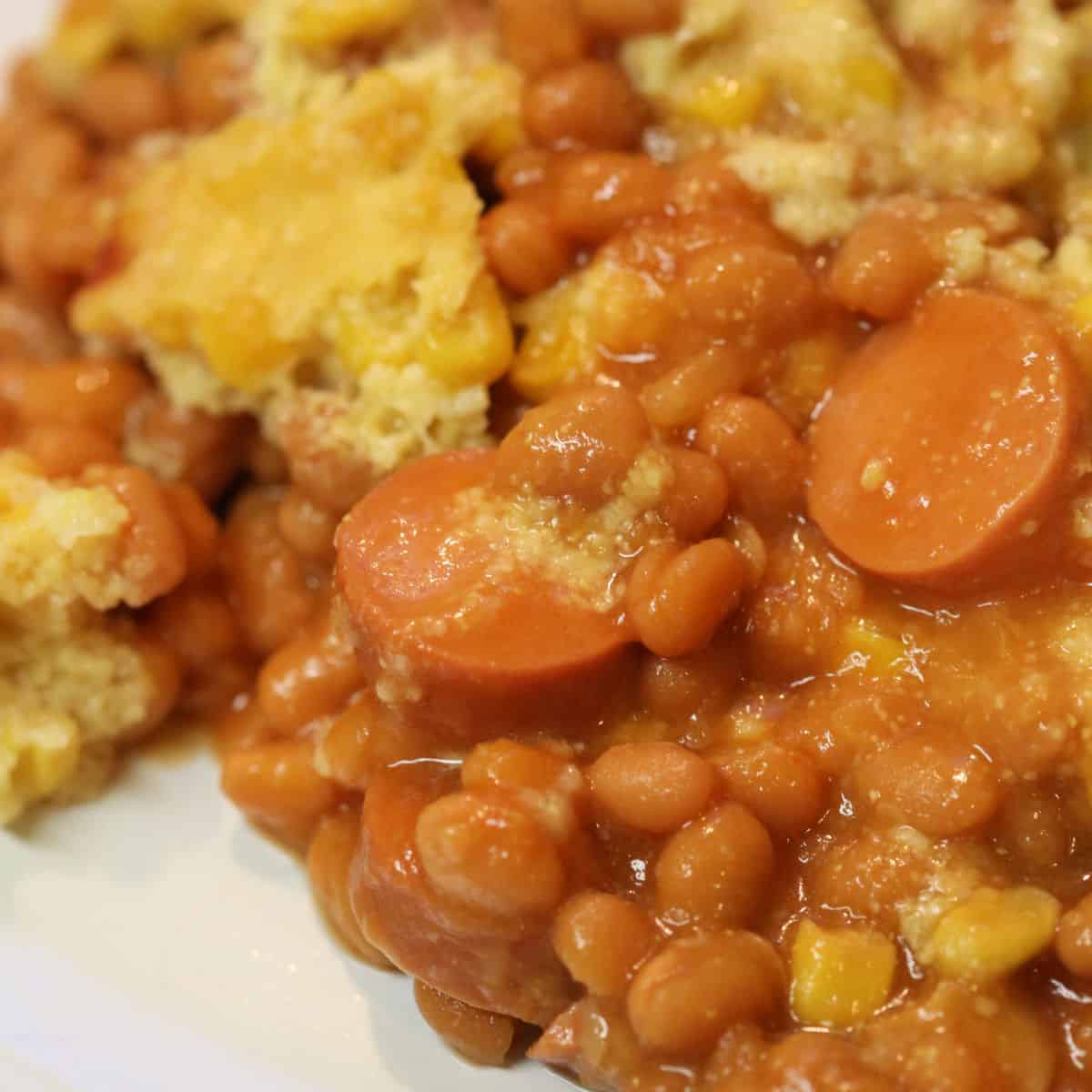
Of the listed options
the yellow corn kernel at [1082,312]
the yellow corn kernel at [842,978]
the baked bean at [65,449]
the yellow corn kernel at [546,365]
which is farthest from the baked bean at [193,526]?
the yellow corn kernel at [1082,312]

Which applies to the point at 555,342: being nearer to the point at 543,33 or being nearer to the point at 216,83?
the point at 543,33

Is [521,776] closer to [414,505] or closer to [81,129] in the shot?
[414,505]

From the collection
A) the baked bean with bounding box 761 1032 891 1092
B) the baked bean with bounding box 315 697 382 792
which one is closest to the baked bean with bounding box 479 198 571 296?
the baked bean with bounding box 315 697 382 792

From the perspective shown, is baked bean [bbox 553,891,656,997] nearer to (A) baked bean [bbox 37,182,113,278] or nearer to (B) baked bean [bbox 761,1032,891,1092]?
(B) baked bean [bbox 761,1032,891,1092]

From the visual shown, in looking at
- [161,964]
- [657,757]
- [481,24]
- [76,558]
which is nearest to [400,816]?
[657,757]

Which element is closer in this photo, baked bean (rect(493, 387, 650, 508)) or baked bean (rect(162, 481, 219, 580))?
baked bean (rect(493, 387, 650, 508))

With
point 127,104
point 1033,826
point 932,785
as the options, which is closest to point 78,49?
point 127,104

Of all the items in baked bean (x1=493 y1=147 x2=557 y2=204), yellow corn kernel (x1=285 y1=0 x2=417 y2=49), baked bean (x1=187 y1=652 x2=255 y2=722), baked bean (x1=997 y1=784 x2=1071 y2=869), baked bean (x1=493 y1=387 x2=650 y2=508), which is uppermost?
yellow corn kernel (x1=285 y1=0 x2=417 y2=49)

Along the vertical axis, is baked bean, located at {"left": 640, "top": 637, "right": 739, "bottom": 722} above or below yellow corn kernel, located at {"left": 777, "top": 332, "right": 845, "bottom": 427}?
below
